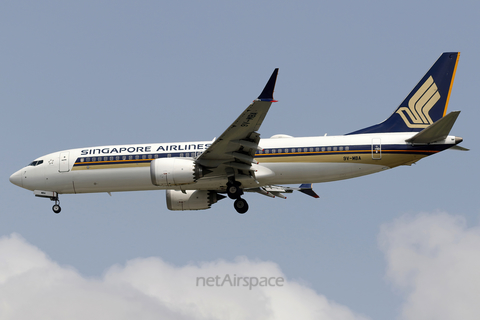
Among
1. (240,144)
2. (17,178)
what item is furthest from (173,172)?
(17,178)

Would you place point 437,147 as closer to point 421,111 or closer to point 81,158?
point 421,111

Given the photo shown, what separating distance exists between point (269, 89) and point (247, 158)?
5017mm

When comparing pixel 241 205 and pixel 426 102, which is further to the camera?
pixel 426 102

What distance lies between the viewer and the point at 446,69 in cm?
3269

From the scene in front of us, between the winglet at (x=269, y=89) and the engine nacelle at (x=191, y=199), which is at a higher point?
the winglet at (x=269, y=89)

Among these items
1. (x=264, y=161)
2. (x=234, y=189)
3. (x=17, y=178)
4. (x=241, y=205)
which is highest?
(x=17, y=178)

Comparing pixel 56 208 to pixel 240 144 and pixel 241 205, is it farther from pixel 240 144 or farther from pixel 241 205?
pixel 240 144

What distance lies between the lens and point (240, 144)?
29.0m

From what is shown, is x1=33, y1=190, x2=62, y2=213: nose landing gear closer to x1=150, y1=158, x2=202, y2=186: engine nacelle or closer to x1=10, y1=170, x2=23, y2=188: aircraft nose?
x1=10, y1=170, x2=23, y2=188: aircraft nose

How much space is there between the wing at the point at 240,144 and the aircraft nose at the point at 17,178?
10354mm

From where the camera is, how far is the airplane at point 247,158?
97.3 ft

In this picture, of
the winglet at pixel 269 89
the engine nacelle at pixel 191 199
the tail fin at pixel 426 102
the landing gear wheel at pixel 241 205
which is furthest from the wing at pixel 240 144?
the tail fin at pixel 426 102

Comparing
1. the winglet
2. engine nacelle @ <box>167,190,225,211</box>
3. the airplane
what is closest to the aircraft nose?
the airplane

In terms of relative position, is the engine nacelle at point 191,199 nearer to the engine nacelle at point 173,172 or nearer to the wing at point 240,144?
the wing at point 240,144
